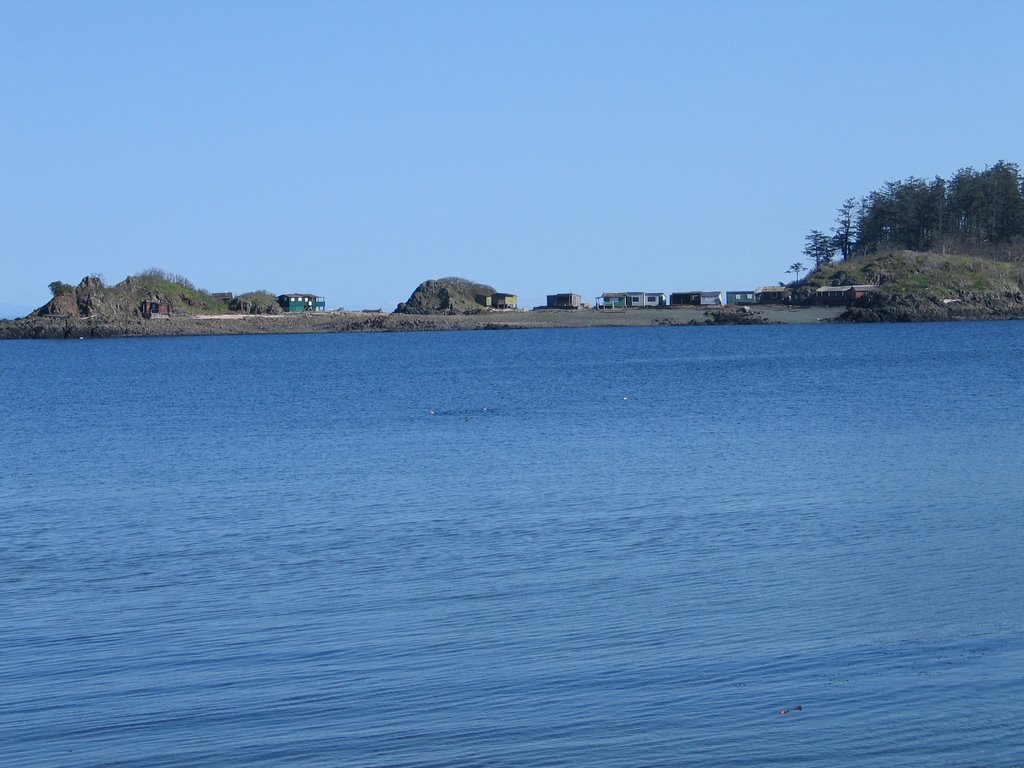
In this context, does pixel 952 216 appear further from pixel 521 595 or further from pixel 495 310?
pixel 521 595

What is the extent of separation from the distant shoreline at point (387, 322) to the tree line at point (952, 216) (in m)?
20.8

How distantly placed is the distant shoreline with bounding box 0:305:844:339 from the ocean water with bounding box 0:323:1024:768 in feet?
344

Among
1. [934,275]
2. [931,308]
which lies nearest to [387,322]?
[931,308]

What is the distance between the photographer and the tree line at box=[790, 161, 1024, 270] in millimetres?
151625

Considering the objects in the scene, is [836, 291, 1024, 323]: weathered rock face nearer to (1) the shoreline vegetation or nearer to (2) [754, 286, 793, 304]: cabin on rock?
(1) the shoreline vegetation

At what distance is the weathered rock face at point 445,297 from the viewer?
16675cm

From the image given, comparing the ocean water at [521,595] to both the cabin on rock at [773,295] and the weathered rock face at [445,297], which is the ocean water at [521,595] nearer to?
the cabin on rock at [773,295]

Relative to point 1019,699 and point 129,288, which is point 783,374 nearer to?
point 1019,699

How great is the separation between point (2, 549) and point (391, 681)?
34.9 feet

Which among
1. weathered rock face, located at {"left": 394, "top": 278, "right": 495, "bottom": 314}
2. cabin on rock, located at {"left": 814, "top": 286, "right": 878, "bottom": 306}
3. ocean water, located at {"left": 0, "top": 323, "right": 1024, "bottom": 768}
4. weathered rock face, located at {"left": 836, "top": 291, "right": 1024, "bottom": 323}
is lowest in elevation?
ocean water, located at {"left": 0, "top": 323, "right": 1024, "bottom": 768}

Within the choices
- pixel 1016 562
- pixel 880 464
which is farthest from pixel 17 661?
pixel 880 464

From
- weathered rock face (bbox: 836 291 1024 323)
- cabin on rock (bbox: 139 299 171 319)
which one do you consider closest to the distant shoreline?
cabin on rock (bbox: 139 299 171 319)

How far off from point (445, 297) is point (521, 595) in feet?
505

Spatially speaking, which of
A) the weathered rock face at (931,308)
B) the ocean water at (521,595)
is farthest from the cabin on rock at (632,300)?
the ocean water at (521,595)
